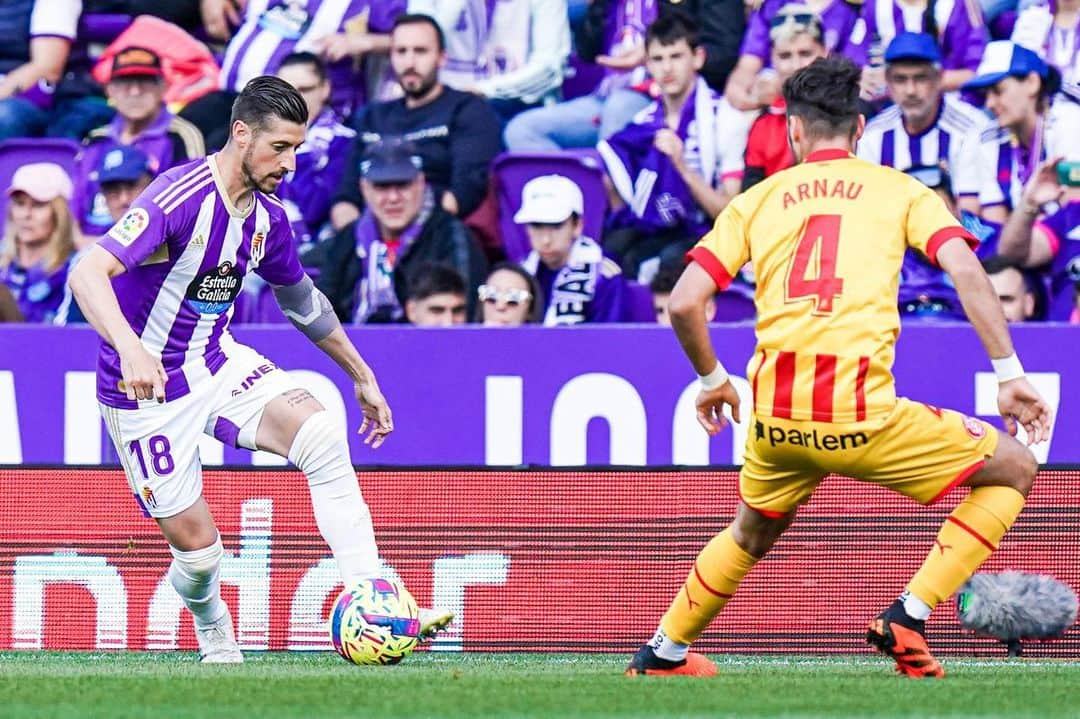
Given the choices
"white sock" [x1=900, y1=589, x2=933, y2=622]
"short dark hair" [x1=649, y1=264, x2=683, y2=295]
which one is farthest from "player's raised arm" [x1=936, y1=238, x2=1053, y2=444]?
"short dark hair" [x1=649, y1=264, x2=683, y2=295]

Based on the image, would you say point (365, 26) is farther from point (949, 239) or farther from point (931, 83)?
point (949, 239)

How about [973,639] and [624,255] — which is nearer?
[973,639]

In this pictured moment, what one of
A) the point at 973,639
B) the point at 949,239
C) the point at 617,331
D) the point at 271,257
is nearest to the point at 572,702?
the point at 949,239

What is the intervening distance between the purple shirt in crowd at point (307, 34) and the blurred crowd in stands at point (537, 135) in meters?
0.02

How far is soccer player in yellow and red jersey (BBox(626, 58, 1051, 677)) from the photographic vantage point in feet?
18.8

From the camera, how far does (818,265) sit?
5.79 meters

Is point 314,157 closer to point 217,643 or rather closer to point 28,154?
point 28,154

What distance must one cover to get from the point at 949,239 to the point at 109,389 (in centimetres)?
295

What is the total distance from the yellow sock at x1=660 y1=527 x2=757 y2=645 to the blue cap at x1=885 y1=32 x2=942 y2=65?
186 inches

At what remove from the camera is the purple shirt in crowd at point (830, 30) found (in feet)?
35.5

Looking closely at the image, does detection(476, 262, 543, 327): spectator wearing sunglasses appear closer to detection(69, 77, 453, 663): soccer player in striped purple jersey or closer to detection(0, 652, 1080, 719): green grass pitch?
detection(69, 77, 453, 663): soccer player in striped purple jersey

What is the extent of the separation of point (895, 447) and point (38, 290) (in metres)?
6.48

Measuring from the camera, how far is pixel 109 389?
22.0ft

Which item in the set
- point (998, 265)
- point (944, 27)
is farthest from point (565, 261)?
point (944, 27)
